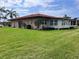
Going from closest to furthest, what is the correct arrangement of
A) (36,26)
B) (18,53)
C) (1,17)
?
(18,53) < (36,26) < (1,17)

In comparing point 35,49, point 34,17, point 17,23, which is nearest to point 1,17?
point 17,23

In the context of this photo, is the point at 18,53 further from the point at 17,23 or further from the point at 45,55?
the point at 17,23

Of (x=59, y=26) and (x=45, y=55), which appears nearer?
(x=45, y=55)

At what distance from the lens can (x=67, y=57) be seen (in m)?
11.6

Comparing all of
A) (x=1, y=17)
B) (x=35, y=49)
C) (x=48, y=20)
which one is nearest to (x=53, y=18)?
(x=48, y=20)

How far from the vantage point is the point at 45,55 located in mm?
11961

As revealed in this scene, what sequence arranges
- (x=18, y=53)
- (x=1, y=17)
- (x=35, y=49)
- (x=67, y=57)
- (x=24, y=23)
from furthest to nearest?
1. (x=1, y=17)
2. (x=24, y=23)
3. (x=35, y=49)
4. (x=18, y=53)
5. (x=67, y=57)

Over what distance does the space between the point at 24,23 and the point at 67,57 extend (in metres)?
30.0

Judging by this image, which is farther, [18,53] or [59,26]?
[59,26]

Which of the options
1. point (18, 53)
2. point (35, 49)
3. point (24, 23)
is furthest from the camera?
point (24, 23)

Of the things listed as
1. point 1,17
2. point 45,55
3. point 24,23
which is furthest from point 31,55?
point 1,17

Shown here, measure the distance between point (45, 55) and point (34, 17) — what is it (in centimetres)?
2688

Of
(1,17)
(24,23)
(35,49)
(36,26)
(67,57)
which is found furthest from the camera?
(1,17)

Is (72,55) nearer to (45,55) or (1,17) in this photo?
(45,55)
